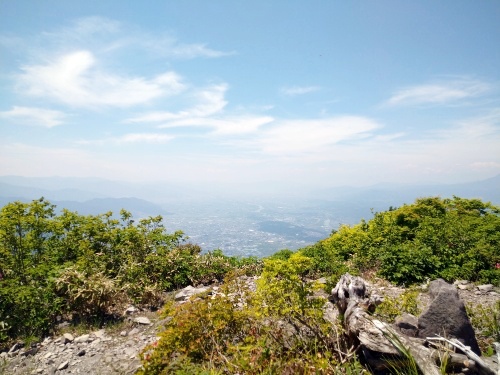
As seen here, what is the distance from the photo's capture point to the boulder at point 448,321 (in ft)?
14.3

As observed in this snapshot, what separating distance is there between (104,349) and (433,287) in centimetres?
676

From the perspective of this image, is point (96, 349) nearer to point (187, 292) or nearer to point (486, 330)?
point (187, 292)

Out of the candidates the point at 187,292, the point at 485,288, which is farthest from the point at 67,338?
the point at 485,288

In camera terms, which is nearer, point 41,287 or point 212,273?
point 41,287

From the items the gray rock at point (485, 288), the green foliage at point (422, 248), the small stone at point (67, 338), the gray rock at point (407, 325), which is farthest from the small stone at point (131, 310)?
the gray rock at point (485, 288)

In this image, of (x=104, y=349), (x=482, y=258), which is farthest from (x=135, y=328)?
(x=482, y=258)

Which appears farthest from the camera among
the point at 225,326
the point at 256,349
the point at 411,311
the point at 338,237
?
the point at 338,237

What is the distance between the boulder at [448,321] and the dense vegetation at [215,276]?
0.59 meters

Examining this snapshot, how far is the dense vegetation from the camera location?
436 cm

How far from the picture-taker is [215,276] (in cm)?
1012

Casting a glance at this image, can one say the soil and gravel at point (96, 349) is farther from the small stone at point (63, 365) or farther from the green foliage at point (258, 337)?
the green foliage at point (258, 337)

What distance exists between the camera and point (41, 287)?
6.65 m

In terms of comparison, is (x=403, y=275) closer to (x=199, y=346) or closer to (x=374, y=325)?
(x=374, y=325)

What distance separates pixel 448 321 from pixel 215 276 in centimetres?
726
